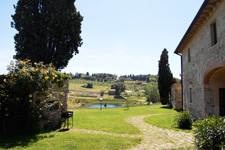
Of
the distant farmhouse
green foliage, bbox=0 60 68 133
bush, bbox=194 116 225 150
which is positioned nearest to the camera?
bush, bbox=194 116 225 150

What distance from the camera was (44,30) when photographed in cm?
2306

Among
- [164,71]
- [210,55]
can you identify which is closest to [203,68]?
[210,55]

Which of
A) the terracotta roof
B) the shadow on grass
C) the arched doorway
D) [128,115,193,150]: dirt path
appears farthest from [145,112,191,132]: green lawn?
the shadow on grass

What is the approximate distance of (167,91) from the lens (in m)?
40.5

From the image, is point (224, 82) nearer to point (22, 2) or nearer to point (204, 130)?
point (204, 130)

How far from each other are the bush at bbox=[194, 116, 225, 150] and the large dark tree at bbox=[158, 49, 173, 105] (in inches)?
1262

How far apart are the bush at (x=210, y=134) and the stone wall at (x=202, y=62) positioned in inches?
229

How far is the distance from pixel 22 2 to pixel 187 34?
1358 cm

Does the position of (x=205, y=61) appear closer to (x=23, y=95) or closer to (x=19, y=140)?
(x=23, y=95)

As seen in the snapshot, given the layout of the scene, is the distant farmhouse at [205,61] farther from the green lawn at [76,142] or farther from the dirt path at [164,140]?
the green lawn at [76,142]

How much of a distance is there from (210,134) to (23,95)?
9022 mm

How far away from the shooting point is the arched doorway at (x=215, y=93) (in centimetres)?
1722

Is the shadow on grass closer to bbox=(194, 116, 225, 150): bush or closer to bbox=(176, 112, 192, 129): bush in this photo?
bbox=(194, 116, 225, 150): bush

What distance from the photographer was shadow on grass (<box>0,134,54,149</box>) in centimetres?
1095
